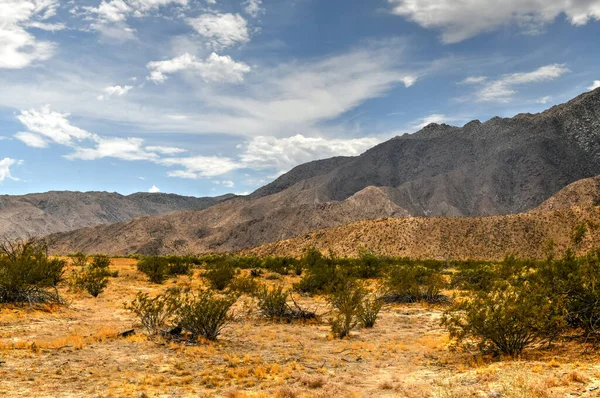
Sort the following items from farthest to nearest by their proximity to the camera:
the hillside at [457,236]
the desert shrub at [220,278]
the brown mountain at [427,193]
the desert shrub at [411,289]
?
the brown mountain at [427,193] < the hillside at [457,236] < the desert shrub at [220,278] < the desert shrub at [411,289]

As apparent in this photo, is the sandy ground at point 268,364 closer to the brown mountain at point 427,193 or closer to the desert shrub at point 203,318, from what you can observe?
the desert shrub at point 203,318

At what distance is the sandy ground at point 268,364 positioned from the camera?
848cm

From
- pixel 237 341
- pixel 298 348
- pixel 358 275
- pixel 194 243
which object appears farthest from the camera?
pixel 194 243

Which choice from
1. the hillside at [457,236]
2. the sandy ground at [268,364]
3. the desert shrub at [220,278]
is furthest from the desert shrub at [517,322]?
the hillside at [457,236]

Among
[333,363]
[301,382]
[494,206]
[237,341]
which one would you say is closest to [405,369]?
[333,363]

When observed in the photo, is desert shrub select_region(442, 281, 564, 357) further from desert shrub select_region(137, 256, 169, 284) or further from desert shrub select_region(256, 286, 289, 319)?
desert shrub select_region(137, 256, 169, 284)

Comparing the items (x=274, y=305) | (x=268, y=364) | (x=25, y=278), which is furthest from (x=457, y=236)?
(x=268, y=364)

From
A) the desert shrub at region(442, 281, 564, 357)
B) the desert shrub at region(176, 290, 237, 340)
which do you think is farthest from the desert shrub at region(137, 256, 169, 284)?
the desert shrub at region(442, 281, 564, 357)

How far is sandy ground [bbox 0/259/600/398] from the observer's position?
8.48 meters

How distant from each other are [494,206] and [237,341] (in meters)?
147

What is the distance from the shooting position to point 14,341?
1223cm

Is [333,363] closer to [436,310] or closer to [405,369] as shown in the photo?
[405,369]

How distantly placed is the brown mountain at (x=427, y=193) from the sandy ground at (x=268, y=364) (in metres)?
109

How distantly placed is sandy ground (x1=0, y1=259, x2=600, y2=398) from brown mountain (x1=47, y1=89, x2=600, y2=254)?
10939cm
